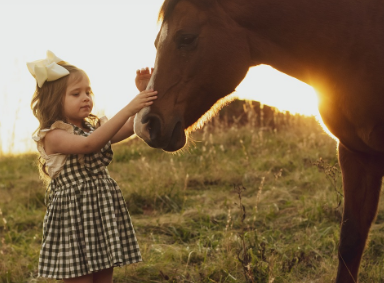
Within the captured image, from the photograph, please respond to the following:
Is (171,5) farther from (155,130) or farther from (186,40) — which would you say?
(155,130)

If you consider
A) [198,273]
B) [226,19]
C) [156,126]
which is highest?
[226,19]

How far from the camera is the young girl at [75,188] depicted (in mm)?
2533

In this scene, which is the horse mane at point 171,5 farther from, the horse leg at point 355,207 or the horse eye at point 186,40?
the horse leg at point 355,207

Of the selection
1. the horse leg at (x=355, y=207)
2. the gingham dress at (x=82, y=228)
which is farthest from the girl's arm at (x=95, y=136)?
the horse leg at (x=355, y=207)

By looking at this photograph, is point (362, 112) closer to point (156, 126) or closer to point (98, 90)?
point (156, 126)

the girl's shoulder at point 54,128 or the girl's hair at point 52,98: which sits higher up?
the girl's hair at point 52,98

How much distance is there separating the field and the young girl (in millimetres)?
513

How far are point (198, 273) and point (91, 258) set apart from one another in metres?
0.78

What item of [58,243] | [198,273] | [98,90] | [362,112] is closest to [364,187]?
[362,112]

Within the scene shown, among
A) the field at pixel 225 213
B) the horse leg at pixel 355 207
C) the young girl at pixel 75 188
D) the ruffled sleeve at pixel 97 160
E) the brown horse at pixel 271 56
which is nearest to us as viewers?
the brown horse at pixel 271 56

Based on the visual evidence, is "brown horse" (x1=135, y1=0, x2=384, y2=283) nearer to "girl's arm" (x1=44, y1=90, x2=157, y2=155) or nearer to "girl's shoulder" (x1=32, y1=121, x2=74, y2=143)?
"girl's arm" (x1=44, y1=90, x2=157, y2=155)

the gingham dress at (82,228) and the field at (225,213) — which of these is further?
the field at (225,213)

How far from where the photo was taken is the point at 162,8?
249 cm

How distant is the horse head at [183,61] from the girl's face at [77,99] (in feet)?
1.30
